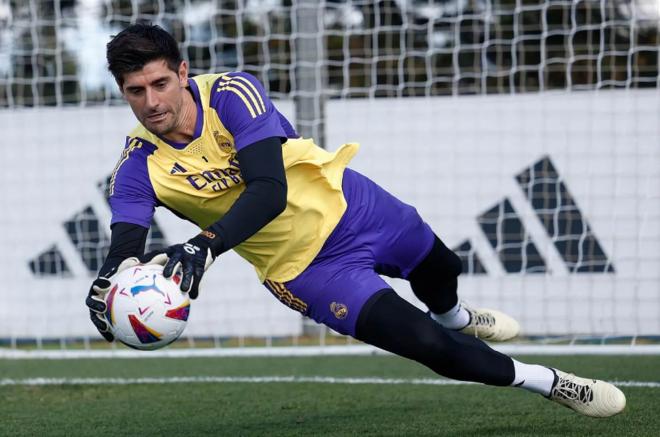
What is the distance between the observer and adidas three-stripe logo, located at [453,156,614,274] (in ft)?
30.8

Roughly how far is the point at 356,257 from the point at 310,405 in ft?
5.31

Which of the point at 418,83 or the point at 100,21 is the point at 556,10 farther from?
the point at 100,21

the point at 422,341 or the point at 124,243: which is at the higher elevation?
the point at 124,243

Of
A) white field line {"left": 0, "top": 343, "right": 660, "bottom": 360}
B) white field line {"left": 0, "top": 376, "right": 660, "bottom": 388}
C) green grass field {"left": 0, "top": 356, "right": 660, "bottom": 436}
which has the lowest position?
white field line {"left": 0, "top": 343, "right": 660, "bottom": 360}

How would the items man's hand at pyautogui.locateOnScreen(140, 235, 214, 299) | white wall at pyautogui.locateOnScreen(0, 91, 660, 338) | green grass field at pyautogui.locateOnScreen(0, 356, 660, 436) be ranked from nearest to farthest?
man's hand at pyautogui.locateOnScreen(140, 235, 214, 299), green grass field at pyautogui.locateOnScreen(0, 356, 660, 436), white wall at pyautogui.locateOnScreen(0, 91, 660, 338)

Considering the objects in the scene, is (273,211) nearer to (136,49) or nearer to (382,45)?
(136,49)

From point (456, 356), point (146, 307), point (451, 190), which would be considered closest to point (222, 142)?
point (146, 307)

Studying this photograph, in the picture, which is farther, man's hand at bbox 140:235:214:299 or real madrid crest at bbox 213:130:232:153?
real madrid crest at bbox 213:130:232:153

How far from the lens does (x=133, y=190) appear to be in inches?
180

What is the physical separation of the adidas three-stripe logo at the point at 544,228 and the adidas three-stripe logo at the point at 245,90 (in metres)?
5.34

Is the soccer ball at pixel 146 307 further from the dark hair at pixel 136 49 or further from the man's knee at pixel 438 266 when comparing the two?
the man's knee at pixel 438 266

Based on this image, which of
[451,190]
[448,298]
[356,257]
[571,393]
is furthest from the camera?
[451,190]

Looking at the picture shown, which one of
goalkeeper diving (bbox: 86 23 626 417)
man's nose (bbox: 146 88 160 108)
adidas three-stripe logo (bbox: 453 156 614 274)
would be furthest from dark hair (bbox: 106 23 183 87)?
adidas three-stripe logo (bbox: 453 156 614 274)

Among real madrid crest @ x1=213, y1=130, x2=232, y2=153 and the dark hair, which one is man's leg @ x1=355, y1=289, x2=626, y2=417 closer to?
real madrid crest @ x1=213, y1=130, x2=232, y2=153
